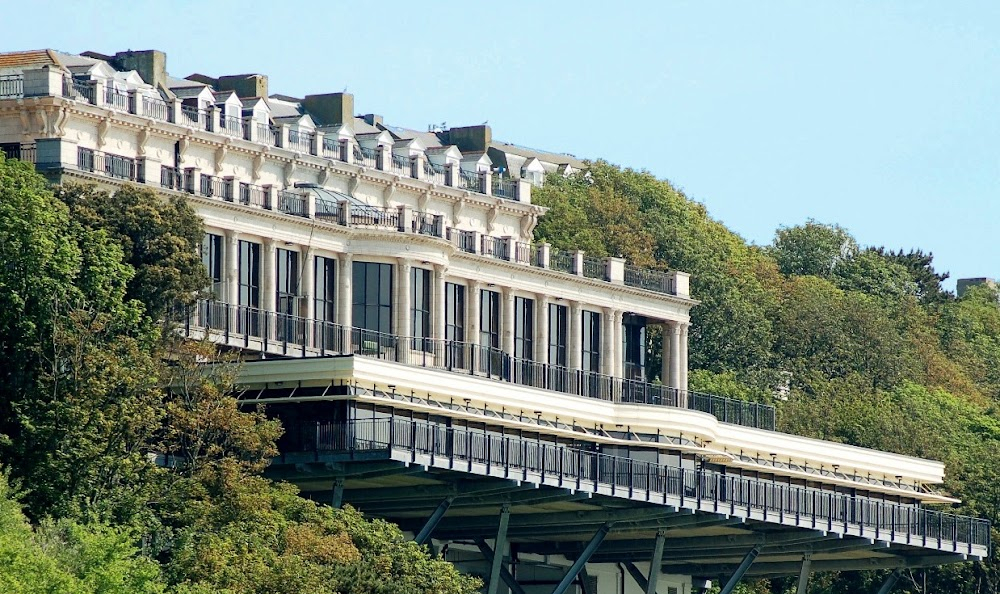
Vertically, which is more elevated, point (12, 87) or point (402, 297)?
point (12, 87)

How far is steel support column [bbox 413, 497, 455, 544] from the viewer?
313 feet

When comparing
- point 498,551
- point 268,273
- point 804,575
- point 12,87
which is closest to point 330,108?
point 268,273

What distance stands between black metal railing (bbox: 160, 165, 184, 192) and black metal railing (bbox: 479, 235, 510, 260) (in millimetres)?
19307

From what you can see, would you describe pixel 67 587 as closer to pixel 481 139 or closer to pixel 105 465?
pixel 105 465

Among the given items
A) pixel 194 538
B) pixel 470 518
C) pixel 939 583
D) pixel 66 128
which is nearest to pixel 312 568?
pixel 194 538

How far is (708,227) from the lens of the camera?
159 metres

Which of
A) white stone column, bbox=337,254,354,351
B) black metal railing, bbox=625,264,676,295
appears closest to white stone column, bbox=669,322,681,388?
black metal railing, bbox=625,264,676,295

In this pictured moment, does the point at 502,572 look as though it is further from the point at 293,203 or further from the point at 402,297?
the point at 293,203

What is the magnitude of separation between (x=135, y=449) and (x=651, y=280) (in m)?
51.2

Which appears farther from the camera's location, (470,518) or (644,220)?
(644,220)

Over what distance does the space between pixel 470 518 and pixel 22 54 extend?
88.0ft

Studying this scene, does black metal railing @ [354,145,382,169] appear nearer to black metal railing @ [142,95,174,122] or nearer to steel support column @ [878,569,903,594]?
black metal railing @ [142,95,174,122]

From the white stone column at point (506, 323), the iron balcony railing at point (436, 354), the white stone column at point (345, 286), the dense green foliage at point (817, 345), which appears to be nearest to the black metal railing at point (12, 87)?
the iron balcony railing at point (436, 354)

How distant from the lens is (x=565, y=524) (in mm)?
105250
